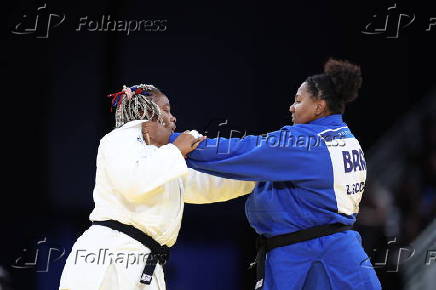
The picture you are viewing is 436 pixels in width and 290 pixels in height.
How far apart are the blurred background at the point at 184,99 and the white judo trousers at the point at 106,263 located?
2.42m

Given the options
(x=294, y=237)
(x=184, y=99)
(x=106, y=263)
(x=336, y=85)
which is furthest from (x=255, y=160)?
(x=184, y=99)

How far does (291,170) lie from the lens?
3.58m

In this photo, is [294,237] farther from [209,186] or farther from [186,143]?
[186,143]

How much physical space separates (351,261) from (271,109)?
8.91ft

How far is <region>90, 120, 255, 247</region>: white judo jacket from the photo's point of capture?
3205mm

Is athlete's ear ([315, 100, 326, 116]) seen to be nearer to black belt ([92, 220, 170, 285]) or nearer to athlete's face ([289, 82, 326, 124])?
athlete's face ([289, 82, 326, 124])

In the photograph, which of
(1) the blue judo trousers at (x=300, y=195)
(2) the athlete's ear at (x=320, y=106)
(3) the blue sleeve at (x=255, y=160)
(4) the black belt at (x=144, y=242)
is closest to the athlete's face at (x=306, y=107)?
(2) the athlete's ear at (x=320, y=106)

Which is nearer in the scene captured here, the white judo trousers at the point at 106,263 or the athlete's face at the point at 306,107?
the white judo trousers at the point at 106,263

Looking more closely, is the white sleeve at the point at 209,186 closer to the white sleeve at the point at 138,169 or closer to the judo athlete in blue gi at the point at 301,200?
the judo athlete in blue gi at the point at 301,200

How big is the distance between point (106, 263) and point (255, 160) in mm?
889

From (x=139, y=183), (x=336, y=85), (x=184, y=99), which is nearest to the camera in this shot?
(x=139, y=183)

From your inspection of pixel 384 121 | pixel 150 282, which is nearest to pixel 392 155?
pixel 384 121

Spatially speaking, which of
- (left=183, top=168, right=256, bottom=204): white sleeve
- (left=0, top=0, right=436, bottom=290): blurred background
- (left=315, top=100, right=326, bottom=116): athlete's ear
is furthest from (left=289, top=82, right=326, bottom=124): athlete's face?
(left=0, top=0, right=436, bottom=290): blurred background

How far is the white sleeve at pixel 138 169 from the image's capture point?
10.5 feet
